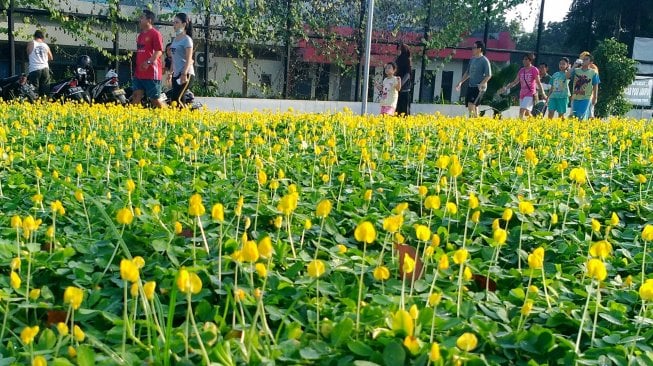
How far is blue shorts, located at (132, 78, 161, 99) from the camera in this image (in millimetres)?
9172

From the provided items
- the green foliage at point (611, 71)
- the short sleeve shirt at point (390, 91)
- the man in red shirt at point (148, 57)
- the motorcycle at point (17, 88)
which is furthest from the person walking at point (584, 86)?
the motorcycle at point (17, 88)

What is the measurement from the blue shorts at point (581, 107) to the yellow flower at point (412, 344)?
10485 millimetres

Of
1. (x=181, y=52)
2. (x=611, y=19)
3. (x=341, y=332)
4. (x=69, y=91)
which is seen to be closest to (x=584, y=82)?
(x=181, y=52)

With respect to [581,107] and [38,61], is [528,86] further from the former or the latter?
[38,61]

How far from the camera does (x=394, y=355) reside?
48.6 inches

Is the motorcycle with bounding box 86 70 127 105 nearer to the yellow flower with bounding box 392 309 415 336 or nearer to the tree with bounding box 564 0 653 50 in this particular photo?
the yellow flower with bounding box 392 309 415 336

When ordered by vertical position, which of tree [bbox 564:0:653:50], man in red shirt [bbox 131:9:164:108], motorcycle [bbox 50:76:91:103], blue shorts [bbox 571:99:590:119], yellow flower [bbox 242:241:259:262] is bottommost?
motorcycle [bbox 50:76:91:103]

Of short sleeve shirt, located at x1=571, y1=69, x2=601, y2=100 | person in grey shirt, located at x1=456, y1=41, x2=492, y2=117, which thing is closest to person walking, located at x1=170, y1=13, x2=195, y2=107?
person in grey shirt, located at x1=456, y1=41, x2=492, y2=117

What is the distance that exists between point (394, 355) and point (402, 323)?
0.06 metres

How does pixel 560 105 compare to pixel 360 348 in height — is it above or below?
above

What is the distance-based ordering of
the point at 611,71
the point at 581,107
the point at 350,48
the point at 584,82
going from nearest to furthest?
the point at 584,82 → the point at 581,107 → the point at 350,48 → the point at 611,71

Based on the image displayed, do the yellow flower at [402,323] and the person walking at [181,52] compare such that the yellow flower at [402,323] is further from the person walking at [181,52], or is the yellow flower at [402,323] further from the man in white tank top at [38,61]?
the man in white tank top at [38,61]

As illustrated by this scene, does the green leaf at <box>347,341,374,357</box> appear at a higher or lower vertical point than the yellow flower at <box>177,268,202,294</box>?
lower

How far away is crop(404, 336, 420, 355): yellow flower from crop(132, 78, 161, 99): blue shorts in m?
8.43
